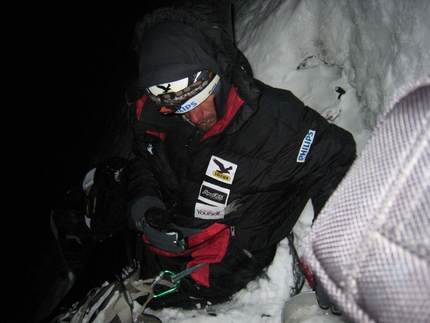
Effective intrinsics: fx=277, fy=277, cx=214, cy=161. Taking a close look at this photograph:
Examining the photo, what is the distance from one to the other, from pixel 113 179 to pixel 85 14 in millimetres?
6678

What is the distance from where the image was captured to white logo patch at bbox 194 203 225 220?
88.7 inches

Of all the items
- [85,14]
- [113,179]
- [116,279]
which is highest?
[85,14]

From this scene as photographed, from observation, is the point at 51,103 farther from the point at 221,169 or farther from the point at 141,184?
the point at 221,169

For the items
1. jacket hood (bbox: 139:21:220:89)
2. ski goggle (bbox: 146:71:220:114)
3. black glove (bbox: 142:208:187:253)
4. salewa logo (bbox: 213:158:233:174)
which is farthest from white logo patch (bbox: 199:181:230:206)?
jacket hood (bbox: 139:21:220:89)

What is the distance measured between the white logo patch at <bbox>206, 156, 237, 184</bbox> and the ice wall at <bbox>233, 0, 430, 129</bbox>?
1.18 m

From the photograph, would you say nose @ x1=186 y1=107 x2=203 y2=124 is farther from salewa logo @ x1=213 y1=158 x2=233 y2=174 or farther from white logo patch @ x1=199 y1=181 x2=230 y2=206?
white logo patch @ x1=199 y1=181 x2=230 y2=206

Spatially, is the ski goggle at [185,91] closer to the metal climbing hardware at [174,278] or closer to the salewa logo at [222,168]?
the salewa logo at [222,168]

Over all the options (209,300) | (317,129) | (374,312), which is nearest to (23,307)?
(209,300)

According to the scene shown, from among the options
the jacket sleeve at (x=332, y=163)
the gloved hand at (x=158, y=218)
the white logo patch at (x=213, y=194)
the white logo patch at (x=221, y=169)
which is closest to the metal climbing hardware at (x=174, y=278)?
the gloved hand at (x=158, y=218)

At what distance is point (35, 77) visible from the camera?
5984mm

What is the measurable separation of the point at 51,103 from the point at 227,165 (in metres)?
5.02

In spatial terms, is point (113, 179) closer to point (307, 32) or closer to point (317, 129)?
point (317, 129)

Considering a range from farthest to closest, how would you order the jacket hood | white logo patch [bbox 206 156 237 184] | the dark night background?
1. the dark night background
2. white logo patch [bbox 206 156 237 184]
3. the jacket hood

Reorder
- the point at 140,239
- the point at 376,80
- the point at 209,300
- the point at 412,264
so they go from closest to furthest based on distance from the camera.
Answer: the point at 412,264 < the point at 376,80 < the point at 209,300 < the point at 140,239
